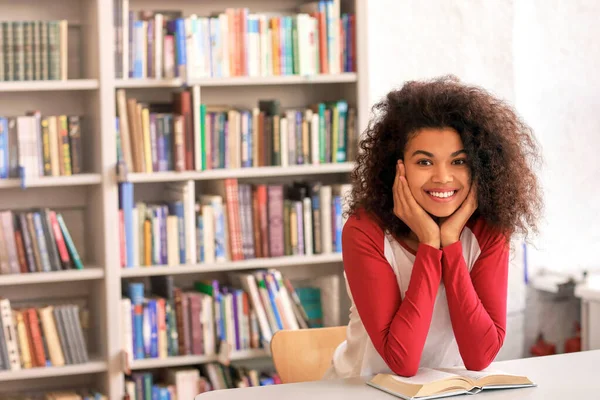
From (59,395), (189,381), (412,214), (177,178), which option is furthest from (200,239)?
(412,214)

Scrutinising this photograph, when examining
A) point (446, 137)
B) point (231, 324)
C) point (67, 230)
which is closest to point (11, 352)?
point (67, 230)

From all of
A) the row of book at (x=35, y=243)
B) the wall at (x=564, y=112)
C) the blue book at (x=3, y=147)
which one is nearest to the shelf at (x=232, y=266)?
the row of book at (x=35, y=243)

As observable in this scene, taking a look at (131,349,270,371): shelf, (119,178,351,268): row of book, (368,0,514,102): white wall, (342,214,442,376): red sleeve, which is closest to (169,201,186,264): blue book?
(119,178,351,268): row of book

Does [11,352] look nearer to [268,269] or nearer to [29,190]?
[29,190]

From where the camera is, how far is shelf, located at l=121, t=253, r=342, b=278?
318 centimetres

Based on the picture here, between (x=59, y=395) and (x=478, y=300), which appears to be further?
(x=59, y=395)

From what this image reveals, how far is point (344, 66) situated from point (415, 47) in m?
0.46

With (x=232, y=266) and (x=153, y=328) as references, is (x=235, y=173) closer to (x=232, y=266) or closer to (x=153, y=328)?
(x=232, y=266)

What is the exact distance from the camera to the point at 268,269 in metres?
3.44

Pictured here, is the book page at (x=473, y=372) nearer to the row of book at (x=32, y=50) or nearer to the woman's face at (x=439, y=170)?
the woman's face at (x=439, y=170)

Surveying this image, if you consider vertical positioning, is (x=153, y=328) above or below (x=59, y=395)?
above

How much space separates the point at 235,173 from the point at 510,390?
5.59ft

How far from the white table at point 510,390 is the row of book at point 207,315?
1417mm

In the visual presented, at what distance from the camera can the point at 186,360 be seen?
10.6 ft
